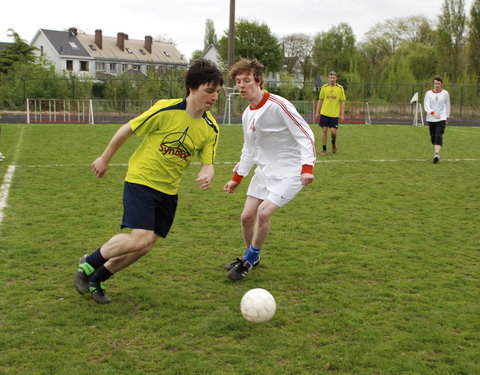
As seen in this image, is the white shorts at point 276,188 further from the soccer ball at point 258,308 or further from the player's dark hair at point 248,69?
the soccer ball at point 258,308

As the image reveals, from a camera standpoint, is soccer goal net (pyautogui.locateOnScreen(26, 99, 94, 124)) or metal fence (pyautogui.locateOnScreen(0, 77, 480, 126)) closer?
soccer goal net (pyautogui.locateOnScreen(26, 99, 94, 124))

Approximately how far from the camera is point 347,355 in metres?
3.47

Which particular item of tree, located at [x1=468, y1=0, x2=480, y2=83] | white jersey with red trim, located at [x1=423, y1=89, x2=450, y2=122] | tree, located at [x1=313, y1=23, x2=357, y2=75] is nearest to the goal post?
white jersey with red trim, located at [x1=423, y1=89, x2=450, y2=122]

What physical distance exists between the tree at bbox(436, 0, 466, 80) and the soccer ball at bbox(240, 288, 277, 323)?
43450 millimetres

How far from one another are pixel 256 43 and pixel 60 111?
36.4m

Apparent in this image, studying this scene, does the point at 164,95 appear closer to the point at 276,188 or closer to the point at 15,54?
the point at 15,54

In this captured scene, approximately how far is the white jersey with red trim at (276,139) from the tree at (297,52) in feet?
220

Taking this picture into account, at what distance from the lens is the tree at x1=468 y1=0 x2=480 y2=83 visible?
41.8 m

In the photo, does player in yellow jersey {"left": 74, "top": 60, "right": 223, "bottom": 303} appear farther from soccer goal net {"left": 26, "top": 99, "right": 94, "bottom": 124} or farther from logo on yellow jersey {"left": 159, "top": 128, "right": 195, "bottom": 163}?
soccer goal net {"left": 26, "top": 99, "right": 94, "bottom": 124}

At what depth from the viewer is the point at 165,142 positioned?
13.5 feet

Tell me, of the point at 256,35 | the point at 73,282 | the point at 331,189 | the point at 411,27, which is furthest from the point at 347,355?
the point at 411,27

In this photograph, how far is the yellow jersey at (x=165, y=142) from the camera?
405 cm

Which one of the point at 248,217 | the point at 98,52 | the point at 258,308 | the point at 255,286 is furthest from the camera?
the point at 98,52

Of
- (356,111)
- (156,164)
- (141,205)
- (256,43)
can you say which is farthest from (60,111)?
(256,43)
